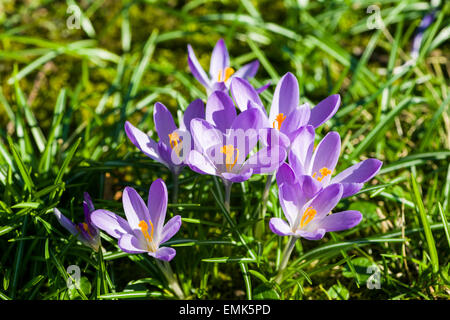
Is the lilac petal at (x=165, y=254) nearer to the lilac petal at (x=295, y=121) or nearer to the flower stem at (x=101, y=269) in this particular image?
the flower stem at (x=101, y=269)

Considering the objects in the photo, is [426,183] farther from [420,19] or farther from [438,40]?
[420,19]

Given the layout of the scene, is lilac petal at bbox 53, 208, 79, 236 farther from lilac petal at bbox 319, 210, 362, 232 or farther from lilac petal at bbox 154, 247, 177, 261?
lilac petal at bbox 319, 210, 362, 232

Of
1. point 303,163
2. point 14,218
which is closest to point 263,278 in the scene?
point 303,163

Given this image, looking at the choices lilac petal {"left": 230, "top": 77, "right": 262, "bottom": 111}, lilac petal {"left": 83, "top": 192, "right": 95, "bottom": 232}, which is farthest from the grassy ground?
lilac petal {"left": 230, "top": 77, "right": 262, "bottom": 111}

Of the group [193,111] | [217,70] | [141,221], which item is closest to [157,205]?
[141,221]

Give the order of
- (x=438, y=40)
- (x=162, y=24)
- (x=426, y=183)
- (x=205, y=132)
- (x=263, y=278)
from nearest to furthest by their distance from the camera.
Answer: (x=205, y=132) → (x=263, y=278) → (x=426, y=183) → (x=438, y=40) → (x=162, y=24)

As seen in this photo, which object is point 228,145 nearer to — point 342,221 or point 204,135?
point 204,135

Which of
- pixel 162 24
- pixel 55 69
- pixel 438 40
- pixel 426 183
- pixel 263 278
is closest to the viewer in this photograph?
pixel 263 278
